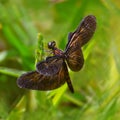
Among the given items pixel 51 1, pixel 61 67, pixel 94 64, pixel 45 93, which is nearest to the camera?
pixel 61 67

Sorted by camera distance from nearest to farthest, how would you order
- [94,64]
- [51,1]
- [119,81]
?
[119,81] < [94,64] < [51,1]

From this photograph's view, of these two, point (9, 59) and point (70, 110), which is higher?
point (9, 59)

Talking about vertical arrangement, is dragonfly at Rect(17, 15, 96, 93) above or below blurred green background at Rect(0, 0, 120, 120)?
below

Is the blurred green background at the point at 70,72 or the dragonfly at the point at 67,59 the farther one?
the blurred green background at the point at 70,72

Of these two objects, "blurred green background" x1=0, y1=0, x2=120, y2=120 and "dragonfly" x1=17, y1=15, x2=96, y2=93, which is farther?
"blurred green background" x1=0, y1=0, x2=120, y2=120

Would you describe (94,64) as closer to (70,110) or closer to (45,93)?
(70,110)

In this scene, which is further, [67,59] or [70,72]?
[70,72]

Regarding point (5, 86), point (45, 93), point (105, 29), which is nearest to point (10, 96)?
point (5, 86)

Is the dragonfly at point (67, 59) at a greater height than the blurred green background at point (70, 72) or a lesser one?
lesser
